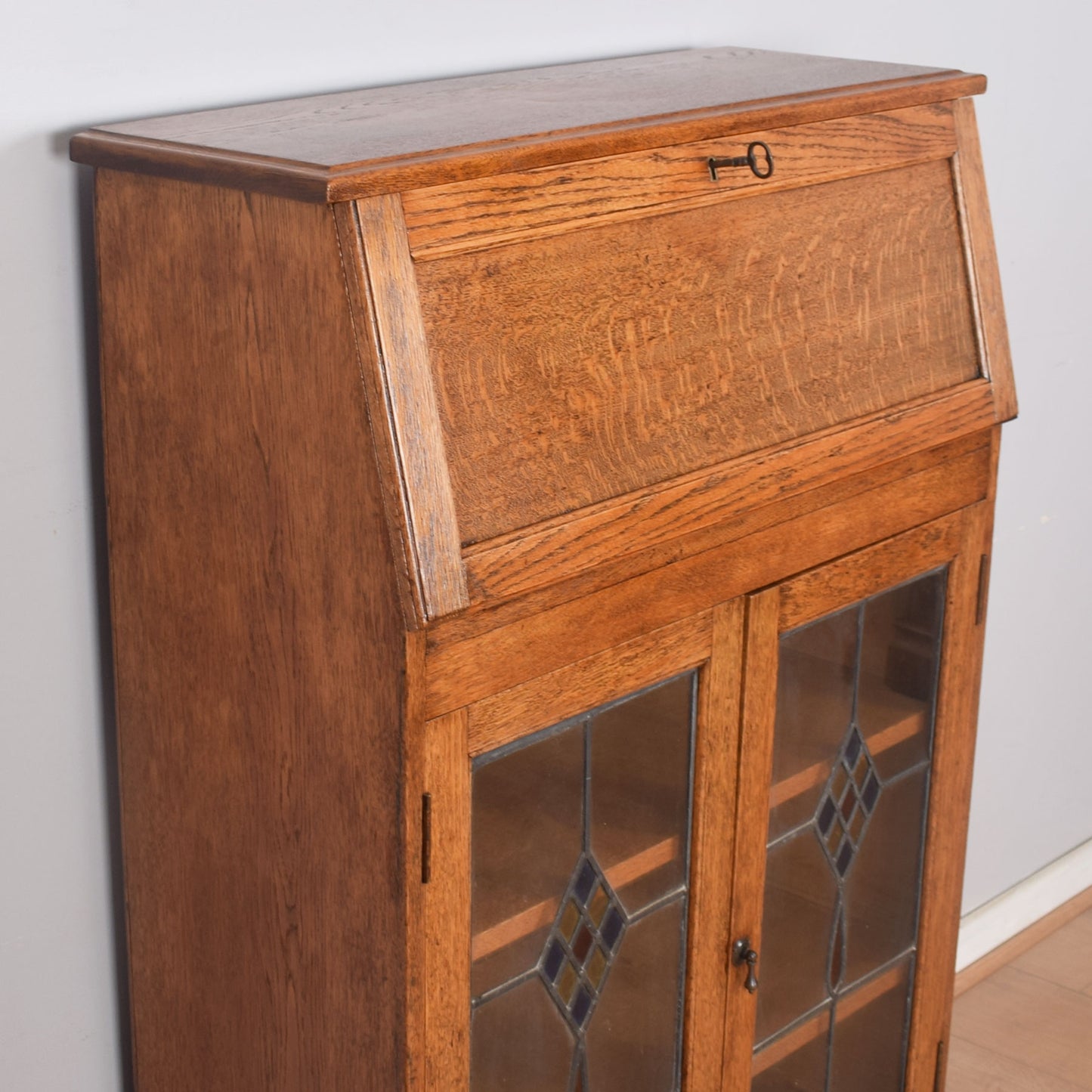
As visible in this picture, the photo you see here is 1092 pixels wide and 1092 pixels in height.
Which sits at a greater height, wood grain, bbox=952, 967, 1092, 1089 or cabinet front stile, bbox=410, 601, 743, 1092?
cabinet front stile, bbox=410, 601, 743, 1092

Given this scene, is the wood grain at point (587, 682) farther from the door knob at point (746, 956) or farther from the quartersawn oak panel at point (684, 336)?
the door knob at point (746, 956)

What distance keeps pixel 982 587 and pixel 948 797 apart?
256 mm

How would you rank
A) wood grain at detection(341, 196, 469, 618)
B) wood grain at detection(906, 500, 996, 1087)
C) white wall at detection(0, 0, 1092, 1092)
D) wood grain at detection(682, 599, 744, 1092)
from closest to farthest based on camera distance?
wood grain at detection(341, 196, 469, 618)
white wall at detection(0, 0, 1092, 1092)
wood grain at detection(682, 599, 744, 1092)
wood grain at detection(906, 500, 996, 1087)

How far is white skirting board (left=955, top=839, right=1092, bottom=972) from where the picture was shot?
2770 mm

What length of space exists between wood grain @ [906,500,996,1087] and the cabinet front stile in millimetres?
367

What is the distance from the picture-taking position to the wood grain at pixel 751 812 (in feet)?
4.95

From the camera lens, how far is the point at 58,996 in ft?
4.97

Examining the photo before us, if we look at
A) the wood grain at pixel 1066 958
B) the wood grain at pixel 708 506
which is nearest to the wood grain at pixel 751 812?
the wood grain at pixel 708 506

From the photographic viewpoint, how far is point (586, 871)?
142 cm

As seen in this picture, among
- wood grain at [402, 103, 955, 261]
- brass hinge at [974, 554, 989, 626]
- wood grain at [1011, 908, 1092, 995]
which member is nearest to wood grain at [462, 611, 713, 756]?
wood grain at [402, 103, 955, 261]

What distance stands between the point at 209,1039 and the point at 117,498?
508mm

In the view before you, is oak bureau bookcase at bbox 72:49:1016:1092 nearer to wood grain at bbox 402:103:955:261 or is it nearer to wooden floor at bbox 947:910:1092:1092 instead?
wood grain at bbox 402:103:955:261

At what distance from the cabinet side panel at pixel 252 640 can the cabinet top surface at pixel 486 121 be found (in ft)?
0.10

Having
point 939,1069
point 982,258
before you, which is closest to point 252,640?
point 982,258
